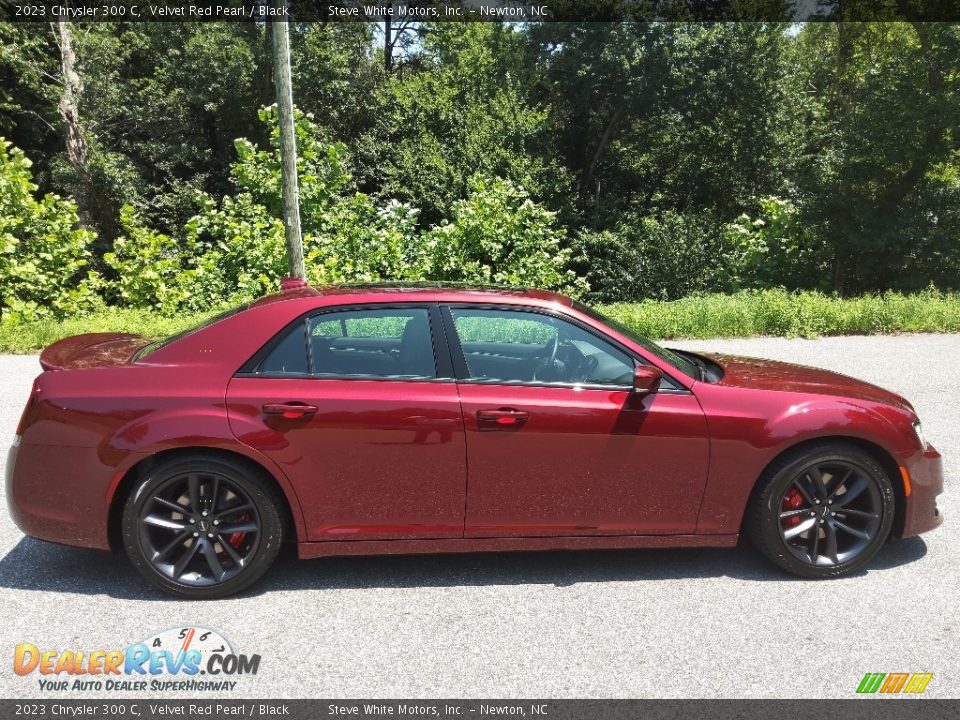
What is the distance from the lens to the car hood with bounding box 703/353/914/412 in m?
4.07

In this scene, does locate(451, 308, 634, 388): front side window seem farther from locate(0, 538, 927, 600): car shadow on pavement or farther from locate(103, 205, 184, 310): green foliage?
locate(103, 205, 184, 310): green foliage

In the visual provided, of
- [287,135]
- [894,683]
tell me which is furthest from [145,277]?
[894,683]

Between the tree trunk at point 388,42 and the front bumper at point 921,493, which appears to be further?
the tree trunk at point 388,42

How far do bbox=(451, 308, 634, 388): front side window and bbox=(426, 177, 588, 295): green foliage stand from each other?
1037 cm

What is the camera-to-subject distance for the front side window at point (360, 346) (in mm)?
3852

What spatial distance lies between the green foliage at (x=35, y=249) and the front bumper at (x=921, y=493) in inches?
535

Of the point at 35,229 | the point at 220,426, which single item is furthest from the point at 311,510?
the point at 35,229

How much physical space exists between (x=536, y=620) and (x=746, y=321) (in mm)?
8743

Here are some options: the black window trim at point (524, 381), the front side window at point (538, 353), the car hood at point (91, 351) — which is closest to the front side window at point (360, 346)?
the black window trim at point (524, 381)

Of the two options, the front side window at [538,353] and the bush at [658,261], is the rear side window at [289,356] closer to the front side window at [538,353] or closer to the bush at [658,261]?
the front side window at [538,353]

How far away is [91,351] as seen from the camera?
4258 millimetres

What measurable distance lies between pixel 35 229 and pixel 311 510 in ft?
42.6

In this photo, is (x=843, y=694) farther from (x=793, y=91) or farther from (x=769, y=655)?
(x=793, y=91)

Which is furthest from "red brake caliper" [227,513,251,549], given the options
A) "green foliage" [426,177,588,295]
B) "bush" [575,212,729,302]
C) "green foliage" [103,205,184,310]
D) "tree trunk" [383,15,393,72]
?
"tree trunk" [383,15,393,72]
